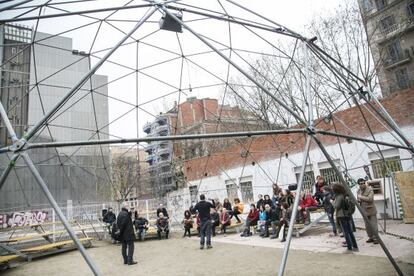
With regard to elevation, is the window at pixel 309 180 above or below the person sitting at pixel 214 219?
above

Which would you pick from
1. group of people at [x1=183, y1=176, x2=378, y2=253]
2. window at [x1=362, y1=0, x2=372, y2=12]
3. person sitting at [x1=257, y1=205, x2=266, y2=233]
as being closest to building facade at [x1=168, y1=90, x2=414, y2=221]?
group of people at [x1=183, y1=176, x2=378, y2=253]

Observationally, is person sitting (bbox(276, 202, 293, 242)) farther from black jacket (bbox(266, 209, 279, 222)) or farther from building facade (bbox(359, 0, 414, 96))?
building facade (bbox(359, 0, 414, 96))

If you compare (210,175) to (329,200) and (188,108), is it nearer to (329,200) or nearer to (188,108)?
(188,108)

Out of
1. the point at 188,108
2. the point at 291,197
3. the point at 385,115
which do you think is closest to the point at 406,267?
the point at 385,115

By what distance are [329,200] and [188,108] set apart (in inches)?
404

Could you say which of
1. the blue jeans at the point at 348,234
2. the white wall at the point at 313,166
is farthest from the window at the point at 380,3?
the blue jeans at the point at 348,234

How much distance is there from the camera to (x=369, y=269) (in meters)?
5.61

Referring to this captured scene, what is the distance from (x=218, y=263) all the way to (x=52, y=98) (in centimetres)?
806

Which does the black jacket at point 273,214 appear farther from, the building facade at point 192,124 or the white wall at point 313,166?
the building facade at point 192,124

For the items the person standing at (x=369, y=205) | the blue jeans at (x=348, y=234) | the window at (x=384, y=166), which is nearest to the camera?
the blue jeans at (x=348, y=234)

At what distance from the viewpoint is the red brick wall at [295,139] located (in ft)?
43.1

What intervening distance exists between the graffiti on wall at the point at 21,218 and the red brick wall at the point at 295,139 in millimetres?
10702

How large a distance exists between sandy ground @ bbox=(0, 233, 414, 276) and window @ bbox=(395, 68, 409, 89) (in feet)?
82.4

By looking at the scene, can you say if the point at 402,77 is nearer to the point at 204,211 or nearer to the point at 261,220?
the point at 261,220
